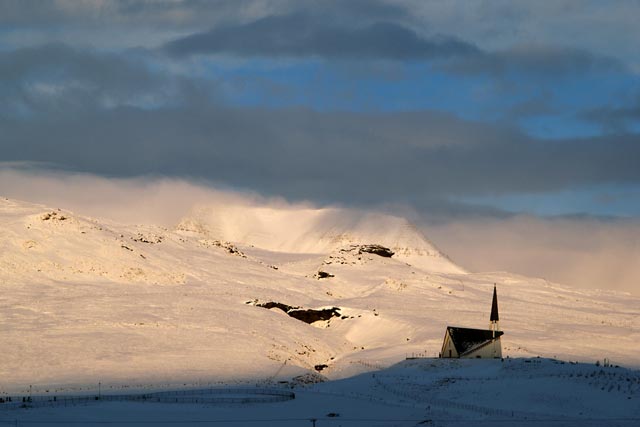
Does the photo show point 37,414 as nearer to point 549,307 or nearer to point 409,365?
point 409,365

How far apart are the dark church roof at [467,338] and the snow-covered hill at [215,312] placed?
21.1 ft

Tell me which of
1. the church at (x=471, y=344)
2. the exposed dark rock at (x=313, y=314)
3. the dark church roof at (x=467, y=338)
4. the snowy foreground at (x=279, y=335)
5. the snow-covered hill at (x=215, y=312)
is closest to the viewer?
the snowy foreground at (x=279, y=335)

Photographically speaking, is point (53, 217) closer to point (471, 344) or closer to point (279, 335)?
point (279, 335)

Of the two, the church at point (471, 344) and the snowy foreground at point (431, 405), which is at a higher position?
the church at point (471, 344)

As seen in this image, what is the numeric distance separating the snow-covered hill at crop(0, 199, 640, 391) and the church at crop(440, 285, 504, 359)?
19.6 ft

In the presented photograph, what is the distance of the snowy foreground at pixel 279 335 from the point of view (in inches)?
2483

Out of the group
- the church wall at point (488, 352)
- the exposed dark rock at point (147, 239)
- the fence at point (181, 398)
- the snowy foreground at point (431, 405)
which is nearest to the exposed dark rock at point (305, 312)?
the exposed dark rock at point (147, 239)

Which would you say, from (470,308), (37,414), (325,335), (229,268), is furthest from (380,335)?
(37,414)

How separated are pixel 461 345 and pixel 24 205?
7104 centimetres

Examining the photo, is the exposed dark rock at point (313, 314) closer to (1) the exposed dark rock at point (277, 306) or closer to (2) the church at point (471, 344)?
(1) the exposed dark rock at point (277, 306)

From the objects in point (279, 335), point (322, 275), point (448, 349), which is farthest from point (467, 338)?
point (322, 275)

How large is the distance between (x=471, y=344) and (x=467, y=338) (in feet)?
2.38

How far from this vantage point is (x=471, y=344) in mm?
90500

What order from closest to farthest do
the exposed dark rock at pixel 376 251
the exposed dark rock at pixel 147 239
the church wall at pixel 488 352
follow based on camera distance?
1. the church wall at pixel 488 352
2. the exposed dark rock at pixel 147 239
3. the exposed dark rock at pixel 376 251
